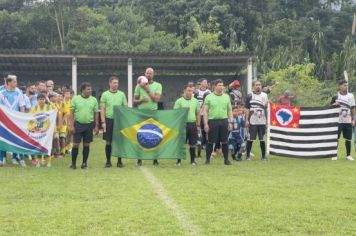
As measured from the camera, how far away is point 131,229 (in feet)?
20.1

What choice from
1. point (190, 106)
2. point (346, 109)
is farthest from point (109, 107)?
point (346, 109)

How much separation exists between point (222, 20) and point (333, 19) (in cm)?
1062

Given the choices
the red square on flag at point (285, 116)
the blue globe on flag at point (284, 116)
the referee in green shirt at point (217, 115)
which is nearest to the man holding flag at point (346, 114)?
the red square on flag at point (285, 116)

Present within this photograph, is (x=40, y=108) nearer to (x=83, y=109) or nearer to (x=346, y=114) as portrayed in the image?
(x=83, y=109)

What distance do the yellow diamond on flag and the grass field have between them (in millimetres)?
545

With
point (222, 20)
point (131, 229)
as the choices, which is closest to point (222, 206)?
point (131, 229)

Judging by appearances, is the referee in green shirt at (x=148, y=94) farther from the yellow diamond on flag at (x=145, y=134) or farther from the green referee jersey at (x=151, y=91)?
the yellow diamond on flag at (x=145, y=134)

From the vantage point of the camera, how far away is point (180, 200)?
7.77 m

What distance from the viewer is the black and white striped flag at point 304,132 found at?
1329 cm

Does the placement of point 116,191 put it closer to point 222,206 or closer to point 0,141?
point 222,206

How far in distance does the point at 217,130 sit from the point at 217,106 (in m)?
0.50

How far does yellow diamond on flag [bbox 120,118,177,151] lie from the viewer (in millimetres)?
11969

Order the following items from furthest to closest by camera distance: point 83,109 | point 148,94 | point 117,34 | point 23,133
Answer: point 117,34, point 23,133, point 148,94, point 83,109

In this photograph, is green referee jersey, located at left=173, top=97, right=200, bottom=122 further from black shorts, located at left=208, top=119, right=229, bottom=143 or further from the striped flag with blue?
the striped flag with blue
